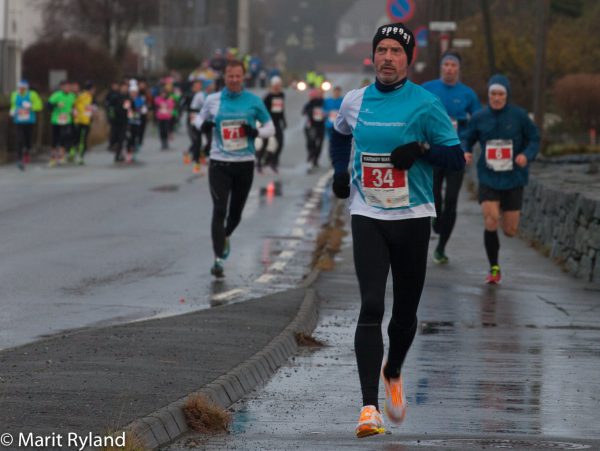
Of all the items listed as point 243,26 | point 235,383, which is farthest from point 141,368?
point 243,26

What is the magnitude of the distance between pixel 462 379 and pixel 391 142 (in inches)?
84.6

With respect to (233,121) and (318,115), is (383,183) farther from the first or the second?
(318,115)

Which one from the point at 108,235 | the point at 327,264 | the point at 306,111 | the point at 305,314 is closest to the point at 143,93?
the point at 306,111

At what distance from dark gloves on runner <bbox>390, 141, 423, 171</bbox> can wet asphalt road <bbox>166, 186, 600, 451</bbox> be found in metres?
1.23

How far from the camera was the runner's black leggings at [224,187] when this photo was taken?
1429cm

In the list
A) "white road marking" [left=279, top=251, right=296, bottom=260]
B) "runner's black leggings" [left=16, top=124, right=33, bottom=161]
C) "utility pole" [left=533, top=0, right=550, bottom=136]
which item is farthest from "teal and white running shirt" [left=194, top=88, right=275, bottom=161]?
"runner's black leggings" [left=16, top=124, right=33, bottom=161]

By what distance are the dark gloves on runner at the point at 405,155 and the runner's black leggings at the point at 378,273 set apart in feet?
0.93

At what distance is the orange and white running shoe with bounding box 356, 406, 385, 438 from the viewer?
6945mm

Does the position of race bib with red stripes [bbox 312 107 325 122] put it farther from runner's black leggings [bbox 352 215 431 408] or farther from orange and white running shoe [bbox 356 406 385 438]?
orange and white running shoe [bbox 356 406 385 438]

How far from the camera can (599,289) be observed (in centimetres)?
1418

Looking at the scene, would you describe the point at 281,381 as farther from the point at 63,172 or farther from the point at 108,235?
the point at 63,172

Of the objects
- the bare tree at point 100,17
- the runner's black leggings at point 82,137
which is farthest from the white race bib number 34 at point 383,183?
the bare tree at point 100,17

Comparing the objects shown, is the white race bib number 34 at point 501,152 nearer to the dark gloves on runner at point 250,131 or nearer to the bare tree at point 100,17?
the dark gloves on runner at point 250,131

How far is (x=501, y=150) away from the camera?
14.0 m
